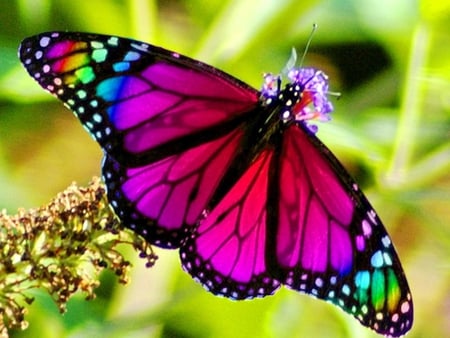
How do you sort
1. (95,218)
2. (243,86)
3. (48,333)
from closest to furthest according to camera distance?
1. (95,218)
2. (243,86)
3. (48,333)

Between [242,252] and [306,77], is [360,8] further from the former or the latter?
[242,252]

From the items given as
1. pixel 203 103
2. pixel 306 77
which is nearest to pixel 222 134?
pixel 203 103

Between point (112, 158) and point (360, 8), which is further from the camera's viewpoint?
point (360, 8)

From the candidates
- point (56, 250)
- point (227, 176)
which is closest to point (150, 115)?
point (227, 176)

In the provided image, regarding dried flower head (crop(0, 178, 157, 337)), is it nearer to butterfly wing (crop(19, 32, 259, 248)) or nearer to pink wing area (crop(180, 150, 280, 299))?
butterfly wing (crop(19, 32, 259, 248))

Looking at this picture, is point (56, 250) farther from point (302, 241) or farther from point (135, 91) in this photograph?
point (302, 241)

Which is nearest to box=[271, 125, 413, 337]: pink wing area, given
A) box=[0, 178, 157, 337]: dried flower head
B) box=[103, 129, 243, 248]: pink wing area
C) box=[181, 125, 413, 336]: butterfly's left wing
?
box=[181, 125, 413, 336]: butterfly's left wing

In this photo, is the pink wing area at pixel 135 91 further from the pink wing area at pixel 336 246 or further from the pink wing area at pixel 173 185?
the pink wing area at pixel 336 246
